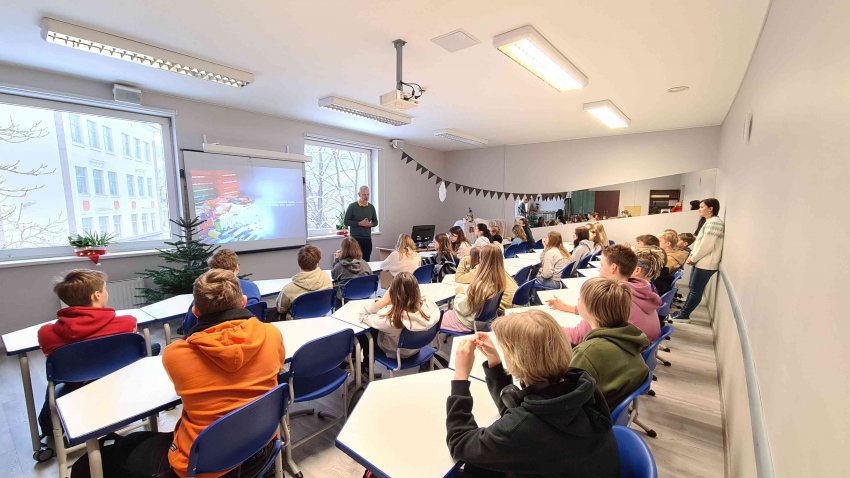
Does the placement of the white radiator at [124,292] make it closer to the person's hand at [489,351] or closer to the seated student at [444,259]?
the seated student at [444,259]

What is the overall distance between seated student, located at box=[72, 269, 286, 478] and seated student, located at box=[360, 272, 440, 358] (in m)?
0.84

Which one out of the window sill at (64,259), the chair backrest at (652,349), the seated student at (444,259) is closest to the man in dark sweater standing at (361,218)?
the seated student at (444,259)

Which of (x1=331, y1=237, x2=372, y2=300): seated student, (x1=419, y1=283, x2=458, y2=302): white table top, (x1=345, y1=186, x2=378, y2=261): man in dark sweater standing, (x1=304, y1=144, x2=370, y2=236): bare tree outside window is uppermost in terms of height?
(x1=304, y1=144, x2=370, y2=236): bare tree outside window

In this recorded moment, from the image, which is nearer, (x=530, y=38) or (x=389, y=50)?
(x=530, y=38)

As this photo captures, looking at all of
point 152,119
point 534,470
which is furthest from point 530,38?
point 152,119

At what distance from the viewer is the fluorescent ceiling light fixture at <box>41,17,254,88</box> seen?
2516mm

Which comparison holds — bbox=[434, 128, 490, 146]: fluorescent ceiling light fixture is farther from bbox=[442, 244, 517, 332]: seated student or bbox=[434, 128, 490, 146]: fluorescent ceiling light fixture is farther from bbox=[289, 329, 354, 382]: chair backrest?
bbox=[289, 329, 354, 382]: chair backrest

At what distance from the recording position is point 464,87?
3.95 m

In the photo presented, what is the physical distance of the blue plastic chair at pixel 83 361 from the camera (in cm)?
180

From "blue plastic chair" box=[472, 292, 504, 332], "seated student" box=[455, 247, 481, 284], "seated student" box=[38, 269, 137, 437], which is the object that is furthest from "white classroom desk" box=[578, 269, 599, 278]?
"seated student" box=[38, 269, 137, 437]

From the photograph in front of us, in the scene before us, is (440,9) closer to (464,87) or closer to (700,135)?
(464,87)

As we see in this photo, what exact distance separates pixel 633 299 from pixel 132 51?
419 centimetres

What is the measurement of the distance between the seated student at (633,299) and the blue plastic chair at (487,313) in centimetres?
44

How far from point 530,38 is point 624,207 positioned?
5.38 meters
